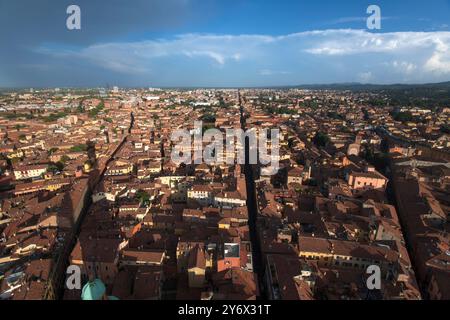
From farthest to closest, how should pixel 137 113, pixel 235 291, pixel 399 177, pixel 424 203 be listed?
pixel 137 113 < pixel 399 177 < pixel 424 203 < pixel 235 291

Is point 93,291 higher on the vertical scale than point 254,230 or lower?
higher

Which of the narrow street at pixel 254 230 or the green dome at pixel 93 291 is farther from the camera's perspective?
the narrow street at pixel 254 230

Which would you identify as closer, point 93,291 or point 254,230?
point 93,291

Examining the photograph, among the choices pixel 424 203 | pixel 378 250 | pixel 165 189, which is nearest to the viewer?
pixel 378 250

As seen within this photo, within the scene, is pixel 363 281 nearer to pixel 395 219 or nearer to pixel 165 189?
pixel 395 219

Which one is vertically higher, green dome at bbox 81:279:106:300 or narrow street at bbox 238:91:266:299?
green dome at bbox 81:279:106:300

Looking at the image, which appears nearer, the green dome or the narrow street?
the green dome

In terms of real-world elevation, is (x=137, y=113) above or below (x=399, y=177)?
above

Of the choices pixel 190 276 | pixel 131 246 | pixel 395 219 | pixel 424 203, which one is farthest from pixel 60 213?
pixel 424 203

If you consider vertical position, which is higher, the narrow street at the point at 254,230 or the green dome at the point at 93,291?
the green dome at the point at 93,291

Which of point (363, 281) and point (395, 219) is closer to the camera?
point (363, 281)

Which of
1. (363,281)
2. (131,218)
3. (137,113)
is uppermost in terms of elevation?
(137,113)
